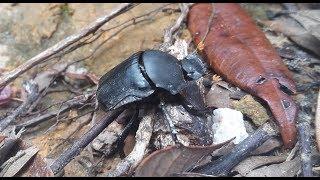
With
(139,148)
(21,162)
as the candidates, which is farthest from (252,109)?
(21,162)

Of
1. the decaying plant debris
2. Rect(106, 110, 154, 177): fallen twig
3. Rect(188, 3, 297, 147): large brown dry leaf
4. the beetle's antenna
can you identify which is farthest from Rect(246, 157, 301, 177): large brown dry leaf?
Rect(106, 110, 154, 177): fallen twig

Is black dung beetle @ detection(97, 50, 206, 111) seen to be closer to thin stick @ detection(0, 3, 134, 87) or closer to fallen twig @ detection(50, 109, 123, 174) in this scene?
fallen twig @ detection(50, 109, 123, 174)

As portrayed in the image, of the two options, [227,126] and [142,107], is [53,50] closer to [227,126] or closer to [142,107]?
[142,107]

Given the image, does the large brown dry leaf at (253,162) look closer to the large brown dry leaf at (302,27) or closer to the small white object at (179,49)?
the small white object at (179,49)

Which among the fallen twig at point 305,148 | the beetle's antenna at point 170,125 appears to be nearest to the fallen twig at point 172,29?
the beetle's antenna at point 170,125

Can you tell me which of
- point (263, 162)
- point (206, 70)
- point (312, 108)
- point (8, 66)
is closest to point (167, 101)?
point (206, 70)

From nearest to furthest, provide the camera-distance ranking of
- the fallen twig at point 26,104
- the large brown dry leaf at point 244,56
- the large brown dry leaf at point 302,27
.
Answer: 1. the large brown dry leaf at point 244,56
2. the fallen twig at point 26,104
3. the large brown dry leaf at point 302,27
